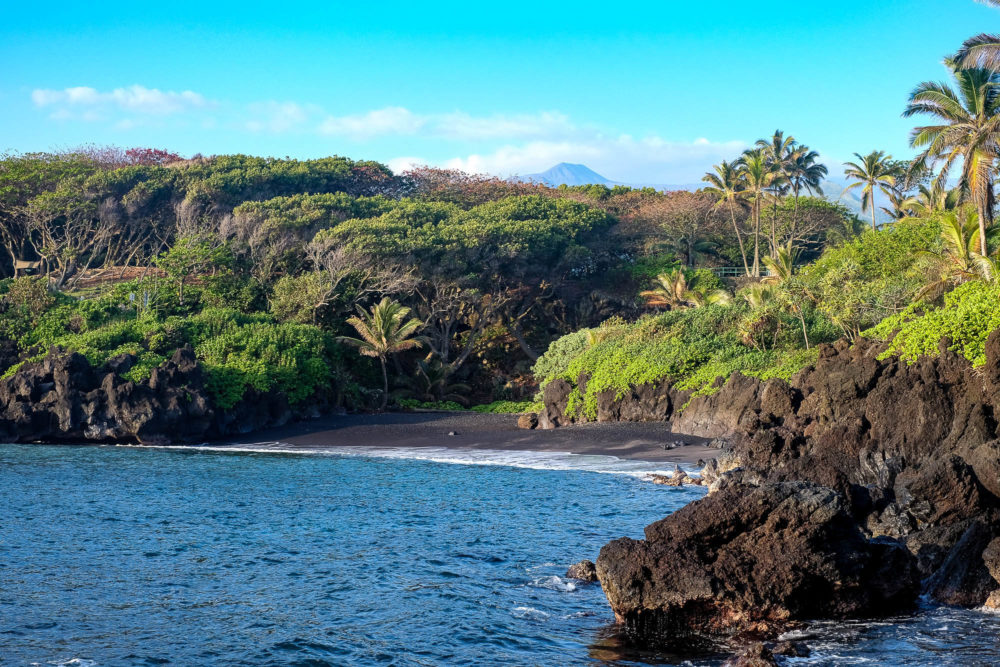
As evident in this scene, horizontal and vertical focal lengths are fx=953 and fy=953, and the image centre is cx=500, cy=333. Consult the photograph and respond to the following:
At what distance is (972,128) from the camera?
1241 inches

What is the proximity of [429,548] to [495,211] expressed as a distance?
36137 mm

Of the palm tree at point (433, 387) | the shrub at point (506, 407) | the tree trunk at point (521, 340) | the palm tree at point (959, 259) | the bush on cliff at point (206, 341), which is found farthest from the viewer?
the tree trunk at point (521, 340)

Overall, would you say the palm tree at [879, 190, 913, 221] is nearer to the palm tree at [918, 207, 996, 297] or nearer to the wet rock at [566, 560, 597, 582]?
the palm tree at [918, 207, 996, 297]

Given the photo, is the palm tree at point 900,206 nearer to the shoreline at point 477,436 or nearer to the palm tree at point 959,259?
the palm tree at point 959,259

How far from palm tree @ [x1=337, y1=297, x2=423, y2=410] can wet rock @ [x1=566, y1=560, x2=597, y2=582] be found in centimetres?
2816

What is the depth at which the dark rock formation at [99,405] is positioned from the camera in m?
34.2

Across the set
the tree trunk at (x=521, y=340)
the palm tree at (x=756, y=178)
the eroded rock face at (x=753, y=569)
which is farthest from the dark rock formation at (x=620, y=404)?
the eroded rock face at (x=753, y=569)

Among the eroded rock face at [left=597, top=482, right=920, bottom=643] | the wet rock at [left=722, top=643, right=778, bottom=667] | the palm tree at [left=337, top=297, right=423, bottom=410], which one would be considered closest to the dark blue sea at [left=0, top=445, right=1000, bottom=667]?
the wet rock at [left=722, top=643, right=778, bottom=667]

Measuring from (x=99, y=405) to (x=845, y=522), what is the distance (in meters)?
29.1

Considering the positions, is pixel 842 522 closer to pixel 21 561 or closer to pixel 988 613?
pixel 988 613

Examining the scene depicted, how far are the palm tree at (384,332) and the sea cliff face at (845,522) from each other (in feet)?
71.0

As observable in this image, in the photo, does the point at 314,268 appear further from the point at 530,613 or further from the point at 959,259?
the point at 530,613

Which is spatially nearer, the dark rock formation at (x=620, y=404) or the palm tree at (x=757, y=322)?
the dark rock formation at (x=620, y=404)

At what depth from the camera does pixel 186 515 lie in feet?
66.8
